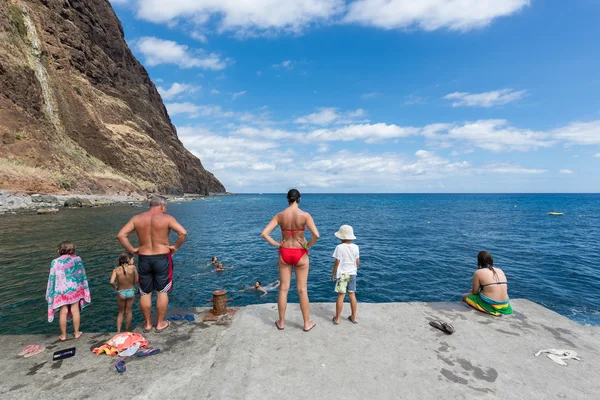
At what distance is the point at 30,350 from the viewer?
4.88 meters

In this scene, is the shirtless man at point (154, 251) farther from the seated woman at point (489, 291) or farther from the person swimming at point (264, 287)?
the person swimming at point (264, 287)

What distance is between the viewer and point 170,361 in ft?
15.1

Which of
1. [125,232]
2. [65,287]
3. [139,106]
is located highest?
[139,106]

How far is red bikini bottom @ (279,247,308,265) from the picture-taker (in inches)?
217

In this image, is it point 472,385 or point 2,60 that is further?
point 2,60

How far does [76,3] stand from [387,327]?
120 metres

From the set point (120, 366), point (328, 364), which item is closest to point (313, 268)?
point (328, 364)

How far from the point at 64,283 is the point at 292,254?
4481 mm

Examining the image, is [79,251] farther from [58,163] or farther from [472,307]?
[58,163]

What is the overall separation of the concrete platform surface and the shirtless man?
627mm

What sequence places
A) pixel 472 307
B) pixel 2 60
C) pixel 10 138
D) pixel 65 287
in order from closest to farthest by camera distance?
pixel 65 287
pixel 472 307
pixel 10 138
pixel 2 60

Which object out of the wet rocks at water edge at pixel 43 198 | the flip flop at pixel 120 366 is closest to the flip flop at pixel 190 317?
the flip flop at pixel 120 366

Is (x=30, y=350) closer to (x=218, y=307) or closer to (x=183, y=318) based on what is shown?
(x=183, y=318)

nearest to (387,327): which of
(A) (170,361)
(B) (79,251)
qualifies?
(A) (170,361)
